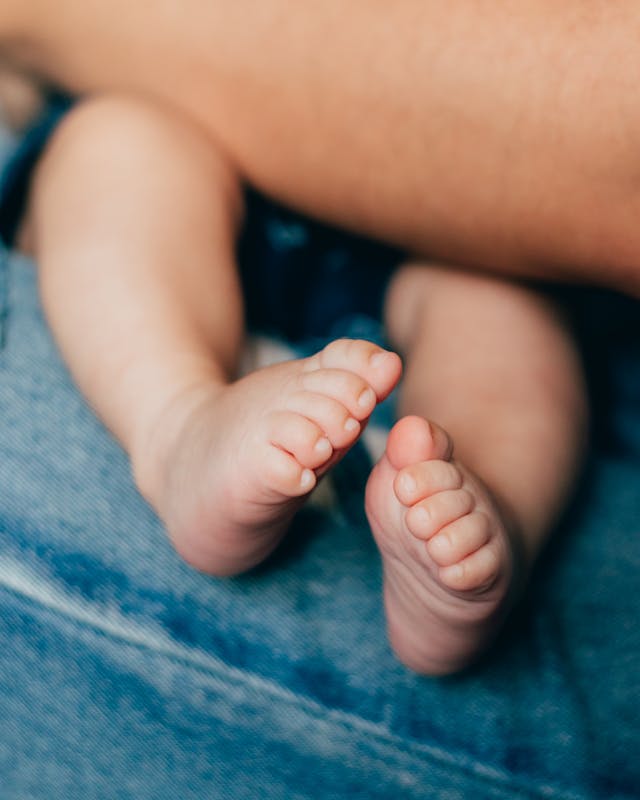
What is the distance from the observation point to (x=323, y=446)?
45 centimetres

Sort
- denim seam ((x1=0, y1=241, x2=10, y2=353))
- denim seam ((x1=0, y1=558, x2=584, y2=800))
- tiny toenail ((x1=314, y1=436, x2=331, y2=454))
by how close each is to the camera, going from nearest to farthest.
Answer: tiny toenail ((x1=314, y1=436, x2=331, y2=454)) → denim seam ((x1=0, y1=558, x2=584, y2=800)) → denim seam ((x1=0, y1=241, x2=10, y2=353))

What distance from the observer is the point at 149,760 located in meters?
0.59

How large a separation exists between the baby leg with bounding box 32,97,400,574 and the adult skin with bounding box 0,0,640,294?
0.06 metres

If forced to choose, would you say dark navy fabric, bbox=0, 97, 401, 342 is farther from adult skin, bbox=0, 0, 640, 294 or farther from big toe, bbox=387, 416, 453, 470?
big toe, bbox=387, 416, 453, 470

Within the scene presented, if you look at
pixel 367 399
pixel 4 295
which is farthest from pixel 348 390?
pixel 4 295

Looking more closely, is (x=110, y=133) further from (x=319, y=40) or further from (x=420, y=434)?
(x=420, y=434)

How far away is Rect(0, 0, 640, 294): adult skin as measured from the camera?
579 mm

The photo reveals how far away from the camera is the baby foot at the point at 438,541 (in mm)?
469

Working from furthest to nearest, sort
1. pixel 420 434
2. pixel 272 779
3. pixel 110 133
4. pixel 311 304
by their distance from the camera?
1. pixel 311 304
2. pixel 110 133
3. pixel 272 779
4. pixel 420 434

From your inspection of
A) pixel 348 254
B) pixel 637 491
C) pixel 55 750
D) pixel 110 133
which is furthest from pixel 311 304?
pixel 55 750

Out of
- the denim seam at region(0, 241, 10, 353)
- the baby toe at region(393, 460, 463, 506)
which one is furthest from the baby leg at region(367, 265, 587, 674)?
the denim seam at region(0, 241, 10, 353)

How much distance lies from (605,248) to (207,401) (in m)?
0.30

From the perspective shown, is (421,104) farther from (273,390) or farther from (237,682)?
(237,682)

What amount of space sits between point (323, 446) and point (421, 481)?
0.19 feet
